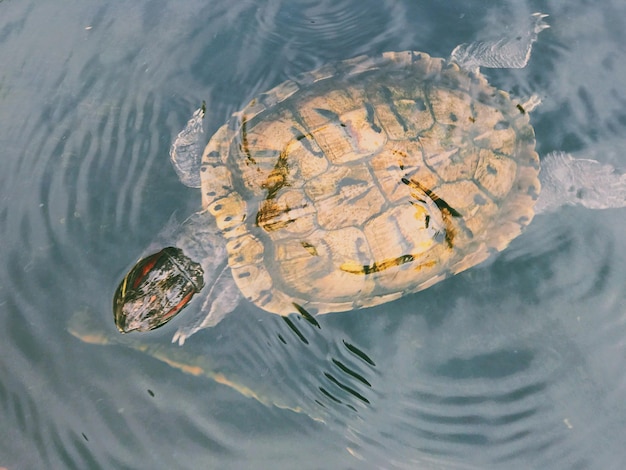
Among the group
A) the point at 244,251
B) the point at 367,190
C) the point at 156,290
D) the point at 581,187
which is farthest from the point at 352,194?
the point at 581,187

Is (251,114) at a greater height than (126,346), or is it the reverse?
→ (251,114)

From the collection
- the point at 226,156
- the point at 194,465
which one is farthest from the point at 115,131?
the point at 194,465

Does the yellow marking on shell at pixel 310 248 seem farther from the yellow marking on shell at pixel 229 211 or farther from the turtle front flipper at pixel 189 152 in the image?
the turtle front flipper at pixel 189 152

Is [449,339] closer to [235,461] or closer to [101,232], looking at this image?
[235,461]

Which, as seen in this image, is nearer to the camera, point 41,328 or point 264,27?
point 41,328

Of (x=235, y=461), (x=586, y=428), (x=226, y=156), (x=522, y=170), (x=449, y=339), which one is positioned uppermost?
(x=226, y=156)

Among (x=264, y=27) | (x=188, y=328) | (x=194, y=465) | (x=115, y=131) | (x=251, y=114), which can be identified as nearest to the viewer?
(x=194, y=465)

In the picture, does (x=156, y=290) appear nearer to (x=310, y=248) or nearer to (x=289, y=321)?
(x=289, y=321)

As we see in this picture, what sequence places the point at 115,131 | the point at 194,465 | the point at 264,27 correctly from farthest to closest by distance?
the point at 264,27, the point at 115,131, the point at 194,465
